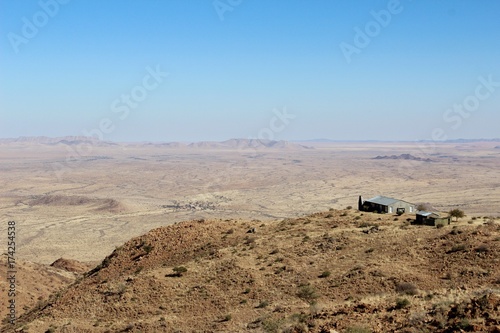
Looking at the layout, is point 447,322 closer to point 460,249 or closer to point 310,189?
point 460,249

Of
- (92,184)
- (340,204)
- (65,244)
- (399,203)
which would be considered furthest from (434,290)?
(92,184)

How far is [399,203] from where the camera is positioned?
3712 centimetres

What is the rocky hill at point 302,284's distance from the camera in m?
15.1

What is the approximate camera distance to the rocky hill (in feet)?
49.5

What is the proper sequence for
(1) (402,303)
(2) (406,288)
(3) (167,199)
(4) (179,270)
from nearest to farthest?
(1) (402,303) < (2) (406,288) < (4) (179,270) < (3) (167,199)

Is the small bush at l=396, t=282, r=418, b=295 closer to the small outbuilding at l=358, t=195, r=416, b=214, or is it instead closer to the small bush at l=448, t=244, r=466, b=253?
the small bush at l=448, t=244, r=466, b=253

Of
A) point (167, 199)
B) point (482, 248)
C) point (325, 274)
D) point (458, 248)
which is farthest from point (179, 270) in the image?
point (167, 199)

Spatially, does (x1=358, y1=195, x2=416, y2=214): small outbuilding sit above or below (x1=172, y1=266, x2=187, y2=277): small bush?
above

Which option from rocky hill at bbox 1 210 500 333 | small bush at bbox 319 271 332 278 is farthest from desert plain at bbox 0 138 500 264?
small bush at bbox 319 271 332 278

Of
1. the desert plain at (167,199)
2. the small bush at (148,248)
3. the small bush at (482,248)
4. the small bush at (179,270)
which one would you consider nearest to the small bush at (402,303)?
the small bush at (482,248)

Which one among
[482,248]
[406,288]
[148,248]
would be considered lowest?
[148,248]

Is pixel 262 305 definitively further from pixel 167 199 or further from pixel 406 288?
pixel 167 199

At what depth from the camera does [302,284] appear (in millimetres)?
21344

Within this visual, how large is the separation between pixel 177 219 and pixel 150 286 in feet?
243
